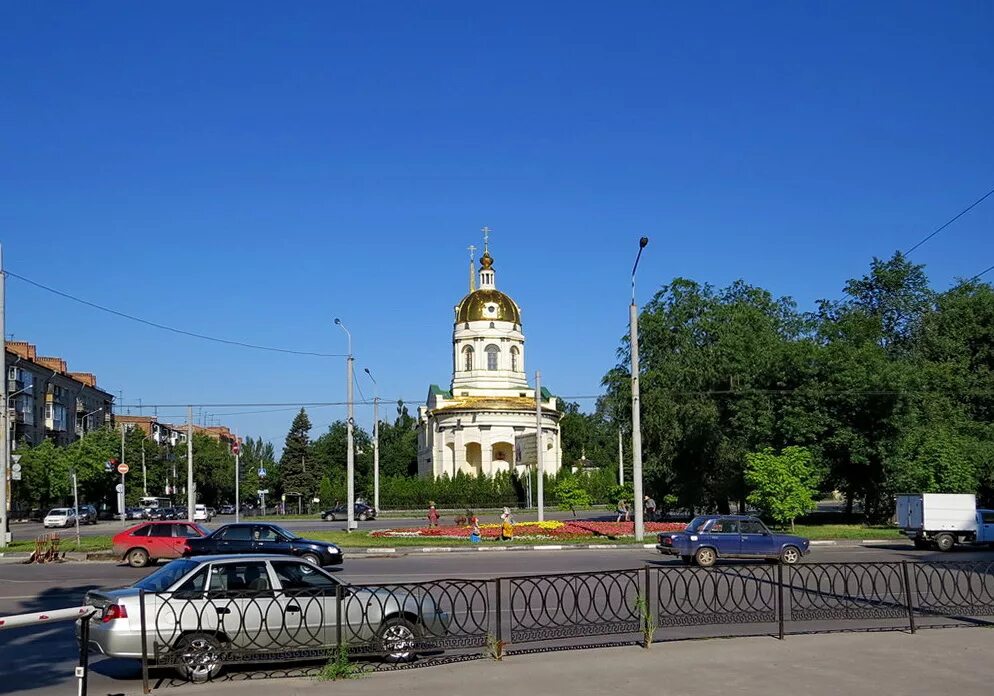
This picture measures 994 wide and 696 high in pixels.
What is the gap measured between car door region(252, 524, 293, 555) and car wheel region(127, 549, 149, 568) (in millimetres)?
3980

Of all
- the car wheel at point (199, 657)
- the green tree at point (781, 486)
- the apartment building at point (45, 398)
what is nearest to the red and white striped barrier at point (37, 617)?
the car wheel at point (199, 657)

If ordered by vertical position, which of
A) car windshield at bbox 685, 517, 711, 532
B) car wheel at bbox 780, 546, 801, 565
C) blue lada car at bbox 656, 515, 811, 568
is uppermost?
car windshield at bbox 685, 517, 711, 532

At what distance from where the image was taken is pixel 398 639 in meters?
11.8

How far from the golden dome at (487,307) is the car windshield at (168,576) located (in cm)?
7797

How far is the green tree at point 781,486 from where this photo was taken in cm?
4084

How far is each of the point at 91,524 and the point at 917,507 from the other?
175 feet

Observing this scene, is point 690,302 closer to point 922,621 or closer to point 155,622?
point 922,621

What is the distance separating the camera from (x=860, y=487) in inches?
1911

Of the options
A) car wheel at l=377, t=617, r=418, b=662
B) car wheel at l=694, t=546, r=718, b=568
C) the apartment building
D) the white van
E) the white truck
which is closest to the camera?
car wheel at l=377, t=617, r=418, b=662

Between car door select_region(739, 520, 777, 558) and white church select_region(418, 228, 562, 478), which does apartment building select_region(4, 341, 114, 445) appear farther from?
car door select_region(739, 520, 777, 558)

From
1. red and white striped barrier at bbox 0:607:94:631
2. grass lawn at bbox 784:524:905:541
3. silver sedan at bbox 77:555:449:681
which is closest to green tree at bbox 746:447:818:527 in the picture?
grass lawn at bbox 784:524:905:541

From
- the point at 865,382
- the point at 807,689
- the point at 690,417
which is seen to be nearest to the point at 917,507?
the point at 865,382

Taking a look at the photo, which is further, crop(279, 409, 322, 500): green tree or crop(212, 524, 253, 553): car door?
crop(279, 409, 322, 500): green tree

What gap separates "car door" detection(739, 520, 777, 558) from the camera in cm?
2703
